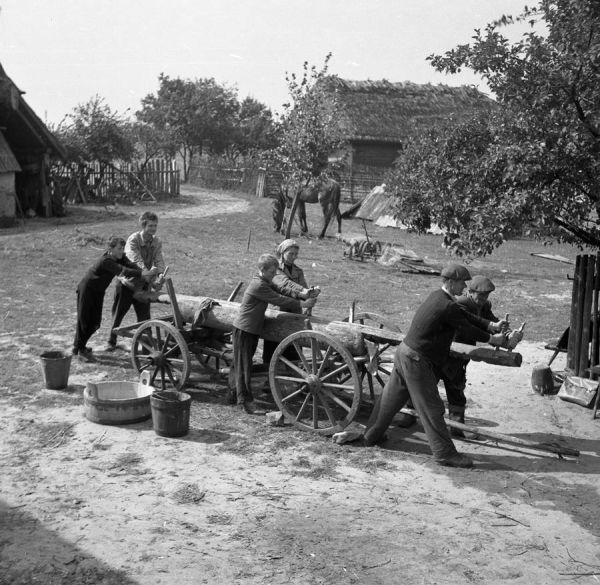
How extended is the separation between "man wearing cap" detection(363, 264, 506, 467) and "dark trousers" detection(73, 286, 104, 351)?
176 inches

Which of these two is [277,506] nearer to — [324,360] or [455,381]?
[324,360]

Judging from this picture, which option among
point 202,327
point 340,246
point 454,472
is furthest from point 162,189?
point 454,472

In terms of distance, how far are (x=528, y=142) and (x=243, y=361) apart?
3670 mm

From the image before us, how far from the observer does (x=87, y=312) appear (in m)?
9.53

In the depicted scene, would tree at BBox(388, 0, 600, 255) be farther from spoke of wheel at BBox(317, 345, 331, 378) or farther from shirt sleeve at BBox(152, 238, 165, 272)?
shirt sleeve at BBox(152, 238, 165, 272)

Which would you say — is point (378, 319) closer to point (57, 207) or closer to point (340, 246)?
point (340, 246)

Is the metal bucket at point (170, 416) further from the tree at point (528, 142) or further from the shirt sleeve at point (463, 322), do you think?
the tree at point (528, 142)

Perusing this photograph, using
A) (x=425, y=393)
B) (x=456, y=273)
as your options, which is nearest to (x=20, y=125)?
(x=456, y=273)

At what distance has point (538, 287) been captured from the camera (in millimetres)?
16625

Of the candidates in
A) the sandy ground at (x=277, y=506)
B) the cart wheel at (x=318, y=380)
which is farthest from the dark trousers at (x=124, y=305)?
the cart wheel at (x=318, y=380)

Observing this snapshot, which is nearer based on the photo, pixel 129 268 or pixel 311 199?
pixel 129 268

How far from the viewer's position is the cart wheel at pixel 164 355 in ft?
27.0

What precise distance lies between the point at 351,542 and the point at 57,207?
23.8 m

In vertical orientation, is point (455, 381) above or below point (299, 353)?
below
